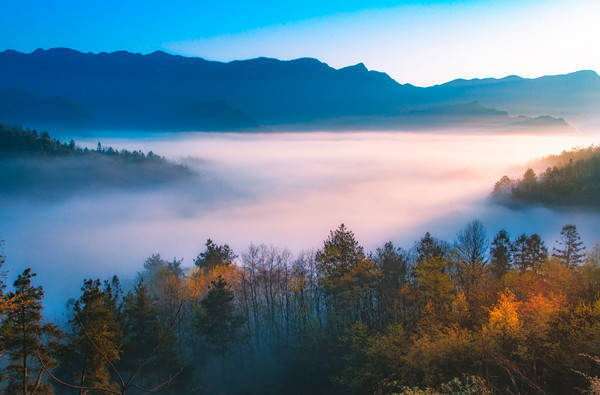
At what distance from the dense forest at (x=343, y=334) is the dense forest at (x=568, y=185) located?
88.8 m

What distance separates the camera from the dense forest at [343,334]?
17.4 metres

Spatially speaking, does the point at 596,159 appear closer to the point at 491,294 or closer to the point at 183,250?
the point at 491,294

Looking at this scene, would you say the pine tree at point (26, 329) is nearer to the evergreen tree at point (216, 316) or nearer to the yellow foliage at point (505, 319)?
the evergreen tree at point (216, 316)

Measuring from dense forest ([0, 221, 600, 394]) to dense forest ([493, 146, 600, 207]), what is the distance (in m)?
88.8

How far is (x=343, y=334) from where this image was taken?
36.3m

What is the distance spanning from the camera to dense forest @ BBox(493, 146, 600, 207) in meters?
122

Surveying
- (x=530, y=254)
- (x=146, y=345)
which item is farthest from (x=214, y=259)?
(x=530, y=254)

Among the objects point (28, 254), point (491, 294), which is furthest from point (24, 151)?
point (491, 294)

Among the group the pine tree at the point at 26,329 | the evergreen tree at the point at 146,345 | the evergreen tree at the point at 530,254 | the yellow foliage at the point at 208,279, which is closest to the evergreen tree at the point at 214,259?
the yellow foliage at the point at 208,279

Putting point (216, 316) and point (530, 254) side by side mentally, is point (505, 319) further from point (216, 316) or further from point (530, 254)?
point (530, 254)

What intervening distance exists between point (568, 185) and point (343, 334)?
11702 centimetres

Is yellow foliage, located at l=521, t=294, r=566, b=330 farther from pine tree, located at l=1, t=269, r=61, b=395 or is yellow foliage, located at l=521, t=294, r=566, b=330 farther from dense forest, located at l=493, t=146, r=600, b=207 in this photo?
dense forest, located at l=493, t=146, r=600, b=207

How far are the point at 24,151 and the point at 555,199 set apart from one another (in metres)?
223

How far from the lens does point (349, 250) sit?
136 feet
